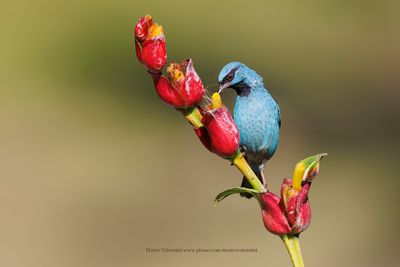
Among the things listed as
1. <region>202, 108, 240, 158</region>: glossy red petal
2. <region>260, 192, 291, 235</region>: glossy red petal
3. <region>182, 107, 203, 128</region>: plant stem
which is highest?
<region>182, 107, 203, 128</region>: plant stem

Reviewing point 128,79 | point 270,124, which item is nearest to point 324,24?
point 128,79

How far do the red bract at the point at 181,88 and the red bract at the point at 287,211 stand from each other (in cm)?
26

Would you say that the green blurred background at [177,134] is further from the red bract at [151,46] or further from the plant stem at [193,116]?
the red bract at [151,46]

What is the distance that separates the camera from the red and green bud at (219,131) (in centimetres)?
170

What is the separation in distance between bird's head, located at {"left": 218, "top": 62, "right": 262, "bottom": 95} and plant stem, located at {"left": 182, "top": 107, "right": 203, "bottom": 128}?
139 cm

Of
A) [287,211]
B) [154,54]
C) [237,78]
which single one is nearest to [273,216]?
[287,211]

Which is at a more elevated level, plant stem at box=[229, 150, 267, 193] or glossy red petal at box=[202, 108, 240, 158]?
glossy red petal at box=[202, 108, 240, 158]

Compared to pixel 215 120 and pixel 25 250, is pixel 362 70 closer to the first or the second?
pixel 25 250

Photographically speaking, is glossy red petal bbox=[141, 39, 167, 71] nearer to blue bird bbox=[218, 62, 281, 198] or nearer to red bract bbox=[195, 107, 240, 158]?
red bract bbox=[195, 107, 240, 158]

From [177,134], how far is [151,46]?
26.1 feet

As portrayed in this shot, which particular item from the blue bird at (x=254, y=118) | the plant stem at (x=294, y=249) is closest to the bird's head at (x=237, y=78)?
the blue bird at (x=254, y=118)

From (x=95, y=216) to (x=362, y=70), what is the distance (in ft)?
16.8

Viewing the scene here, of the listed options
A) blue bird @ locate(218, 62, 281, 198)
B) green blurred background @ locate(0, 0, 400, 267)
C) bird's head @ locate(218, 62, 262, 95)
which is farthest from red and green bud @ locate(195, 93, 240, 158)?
green blurred background @ locate(0, 0, 400, 267)

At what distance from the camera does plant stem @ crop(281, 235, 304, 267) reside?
157cm
